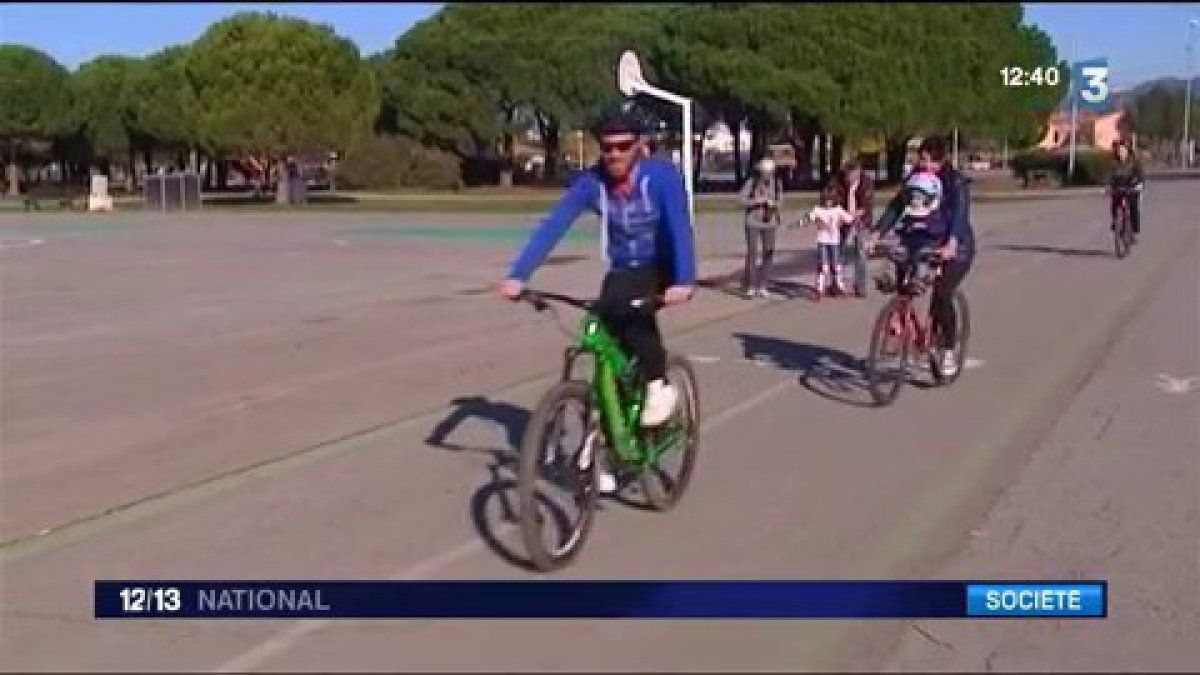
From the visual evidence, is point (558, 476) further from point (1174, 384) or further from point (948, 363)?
point (1174, 384)

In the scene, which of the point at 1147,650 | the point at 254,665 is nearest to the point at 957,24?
the point at 1147,650

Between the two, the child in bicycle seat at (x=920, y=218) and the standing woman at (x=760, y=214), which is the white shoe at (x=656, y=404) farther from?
the standing woman at (x=760, y=214)

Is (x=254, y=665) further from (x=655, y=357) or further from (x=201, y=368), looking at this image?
(x=201, y=368)

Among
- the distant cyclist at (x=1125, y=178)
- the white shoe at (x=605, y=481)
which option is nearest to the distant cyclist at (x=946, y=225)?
the white shoe at (x=605, y=481)

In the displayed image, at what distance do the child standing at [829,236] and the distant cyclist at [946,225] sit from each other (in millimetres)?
6856

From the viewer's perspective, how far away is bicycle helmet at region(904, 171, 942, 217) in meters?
9.84

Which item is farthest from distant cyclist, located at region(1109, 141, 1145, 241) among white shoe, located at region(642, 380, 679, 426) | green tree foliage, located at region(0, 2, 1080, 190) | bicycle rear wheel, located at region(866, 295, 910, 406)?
white shoe, located at region(642, 380, 679, 426)

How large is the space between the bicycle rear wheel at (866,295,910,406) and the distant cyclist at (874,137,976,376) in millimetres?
375

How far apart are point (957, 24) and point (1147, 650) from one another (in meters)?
10.2

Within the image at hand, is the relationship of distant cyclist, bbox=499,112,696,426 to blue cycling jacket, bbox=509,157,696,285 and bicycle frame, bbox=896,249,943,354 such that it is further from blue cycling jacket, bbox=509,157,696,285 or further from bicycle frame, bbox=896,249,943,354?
bicycle frame, bbox=896,249,943,354

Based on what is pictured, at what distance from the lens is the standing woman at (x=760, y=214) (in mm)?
17188

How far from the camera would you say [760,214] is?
17.3m

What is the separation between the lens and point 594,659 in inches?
183

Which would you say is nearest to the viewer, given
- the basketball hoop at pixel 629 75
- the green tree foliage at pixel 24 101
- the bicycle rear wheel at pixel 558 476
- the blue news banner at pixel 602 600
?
the blue news banner at pixel 602 600
